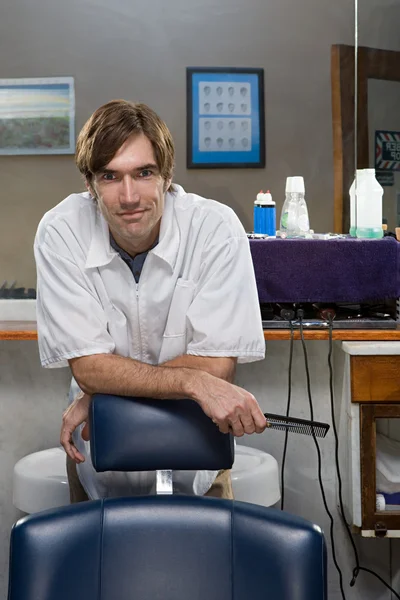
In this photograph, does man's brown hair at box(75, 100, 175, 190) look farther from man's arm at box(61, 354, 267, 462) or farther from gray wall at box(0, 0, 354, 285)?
gray wall at box(0, 0, 354, 285)

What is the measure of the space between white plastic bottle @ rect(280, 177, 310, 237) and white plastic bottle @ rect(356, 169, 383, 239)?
0.58ft

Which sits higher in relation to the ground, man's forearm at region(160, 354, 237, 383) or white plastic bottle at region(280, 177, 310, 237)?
white plastic bottle at region(280, 177, 310, 237)

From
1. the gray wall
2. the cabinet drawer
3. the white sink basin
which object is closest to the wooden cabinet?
the cabinet drawer

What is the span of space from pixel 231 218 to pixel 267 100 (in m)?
1.04

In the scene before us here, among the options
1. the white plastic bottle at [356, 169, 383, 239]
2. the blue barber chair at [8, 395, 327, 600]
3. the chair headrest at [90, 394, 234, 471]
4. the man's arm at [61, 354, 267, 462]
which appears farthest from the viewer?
the white plastic bottle at [356, 169, 383, 239]

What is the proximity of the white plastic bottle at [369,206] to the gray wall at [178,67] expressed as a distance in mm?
124

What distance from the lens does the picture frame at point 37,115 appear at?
2.83 metres

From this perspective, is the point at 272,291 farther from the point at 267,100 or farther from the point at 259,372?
the point at 267,100

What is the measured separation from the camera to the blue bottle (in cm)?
274

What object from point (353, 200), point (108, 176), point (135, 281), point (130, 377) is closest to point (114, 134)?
point (108, 176)

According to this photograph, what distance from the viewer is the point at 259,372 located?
2738 mm

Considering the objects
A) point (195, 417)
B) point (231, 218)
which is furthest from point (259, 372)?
point (195, 417)

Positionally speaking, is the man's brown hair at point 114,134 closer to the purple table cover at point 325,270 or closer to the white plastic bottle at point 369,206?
the purple table cover at point 325,270

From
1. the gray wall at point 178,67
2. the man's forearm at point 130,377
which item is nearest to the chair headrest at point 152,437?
the man's forearm at point 130,377
